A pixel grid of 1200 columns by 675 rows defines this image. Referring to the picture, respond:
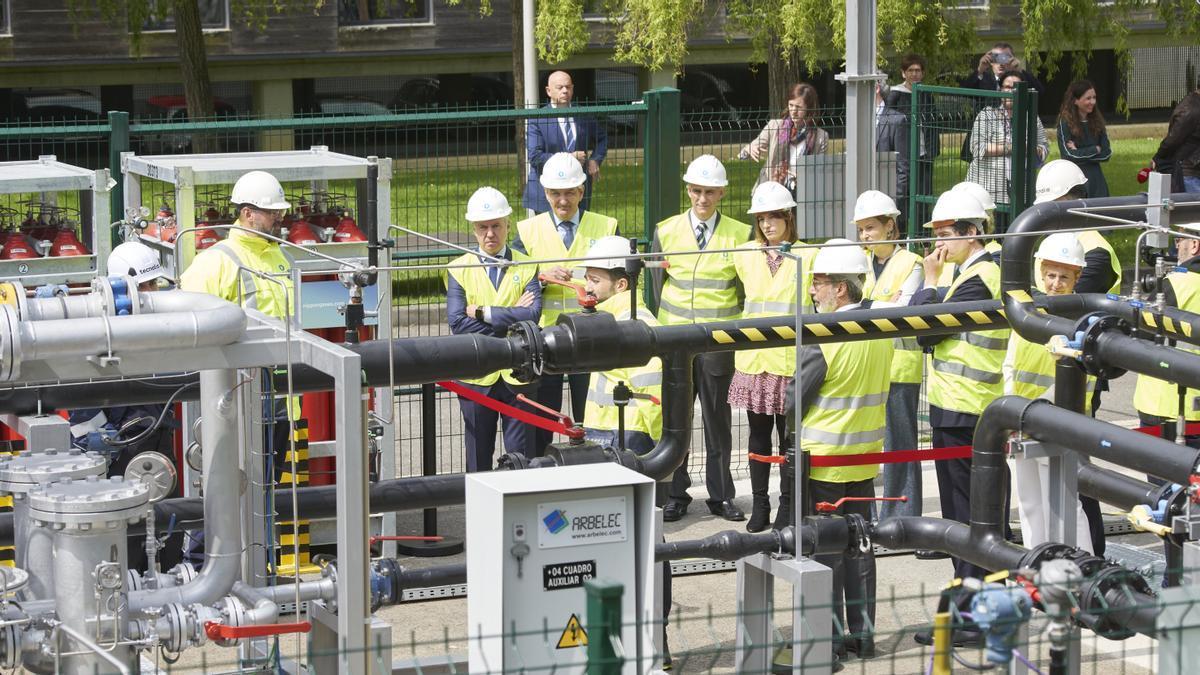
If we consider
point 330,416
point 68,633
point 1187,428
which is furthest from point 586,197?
point 68,633

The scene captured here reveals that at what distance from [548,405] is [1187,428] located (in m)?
3.30

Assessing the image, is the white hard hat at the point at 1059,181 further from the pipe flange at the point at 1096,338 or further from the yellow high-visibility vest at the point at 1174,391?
the pipe flange at the point at 1096,338

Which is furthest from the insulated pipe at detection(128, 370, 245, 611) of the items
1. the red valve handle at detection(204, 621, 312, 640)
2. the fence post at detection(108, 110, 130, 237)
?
the fence post at detection(108, 110, 130, 237)

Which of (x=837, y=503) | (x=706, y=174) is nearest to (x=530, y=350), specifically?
(x=837, y=503)

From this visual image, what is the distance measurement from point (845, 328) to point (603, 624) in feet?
10.2

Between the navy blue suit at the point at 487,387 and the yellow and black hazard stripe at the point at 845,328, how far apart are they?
2.43 meters

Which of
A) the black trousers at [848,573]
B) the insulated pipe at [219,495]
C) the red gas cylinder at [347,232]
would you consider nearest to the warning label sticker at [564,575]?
the insulated pipe at [219,495]

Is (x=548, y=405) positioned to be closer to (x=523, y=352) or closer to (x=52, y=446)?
(x=523, y=352)

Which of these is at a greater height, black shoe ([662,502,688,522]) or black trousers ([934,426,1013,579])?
black trousers ([934,426,1013,579])

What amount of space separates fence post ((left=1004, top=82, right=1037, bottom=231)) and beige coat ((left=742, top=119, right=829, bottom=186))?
57.4 inches

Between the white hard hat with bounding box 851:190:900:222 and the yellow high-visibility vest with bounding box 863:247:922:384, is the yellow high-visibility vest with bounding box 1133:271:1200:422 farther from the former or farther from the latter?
the white hard hat with bounding box 851:190:900:222

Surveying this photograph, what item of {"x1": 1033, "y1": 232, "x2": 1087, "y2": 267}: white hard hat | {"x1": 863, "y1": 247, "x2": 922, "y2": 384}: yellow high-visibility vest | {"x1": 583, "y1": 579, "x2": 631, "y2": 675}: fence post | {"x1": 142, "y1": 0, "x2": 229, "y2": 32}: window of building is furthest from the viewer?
{"x1": 142, "y1": 0, "x2": 229, "y2": 32}: window of building

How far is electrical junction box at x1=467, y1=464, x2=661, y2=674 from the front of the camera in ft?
17.9

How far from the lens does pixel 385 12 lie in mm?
34969
